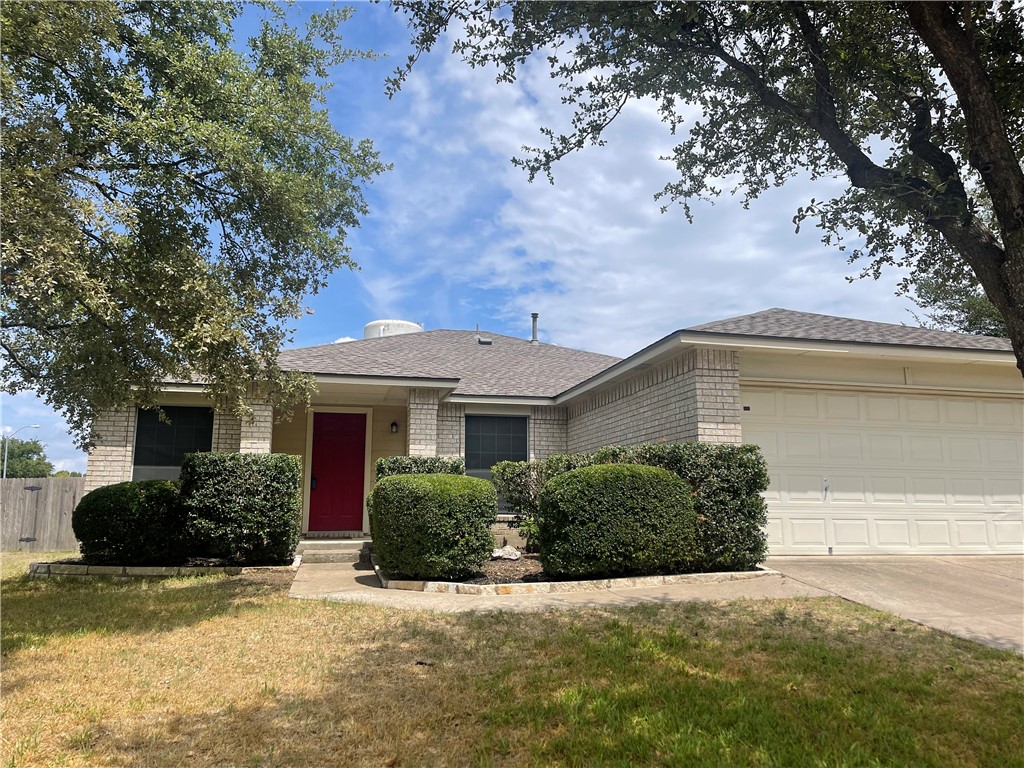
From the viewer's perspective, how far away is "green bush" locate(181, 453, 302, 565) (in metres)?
9.31

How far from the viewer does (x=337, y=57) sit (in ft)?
33.3

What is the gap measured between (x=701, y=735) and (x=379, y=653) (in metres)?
2.51

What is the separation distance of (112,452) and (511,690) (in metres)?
11.2

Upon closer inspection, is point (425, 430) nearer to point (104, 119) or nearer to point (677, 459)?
point (677, 459)

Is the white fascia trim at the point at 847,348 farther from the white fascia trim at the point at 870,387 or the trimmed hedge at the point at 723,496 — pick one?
the trimmed hedge at the point at 723,496

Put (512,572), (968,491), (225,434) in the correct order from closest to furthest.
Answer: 1. (512,572)
2. (968,491)
3. (225,434)

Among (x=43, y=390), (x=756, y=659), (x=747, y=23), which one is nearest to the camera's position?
(x=756, y=659)

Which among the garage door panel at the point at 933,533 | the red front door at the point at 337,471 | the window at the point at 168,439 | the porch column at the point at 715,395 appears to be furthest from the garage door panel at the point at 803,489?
the window at the point at 168,439

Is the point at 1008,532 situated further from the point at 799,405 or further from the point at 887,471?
the point at 799,405

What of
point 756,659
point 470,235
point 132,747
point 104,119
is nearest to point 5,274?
point 104,119

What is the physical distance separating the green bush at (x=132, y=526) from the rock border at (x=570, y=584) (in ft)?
12.7

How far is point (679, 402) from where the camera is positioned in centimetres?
957

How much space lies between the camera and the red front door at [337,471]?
13.8m

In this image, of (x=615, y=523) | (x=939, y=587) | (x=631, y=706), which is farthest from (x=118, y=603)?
(x=939, y=587)
